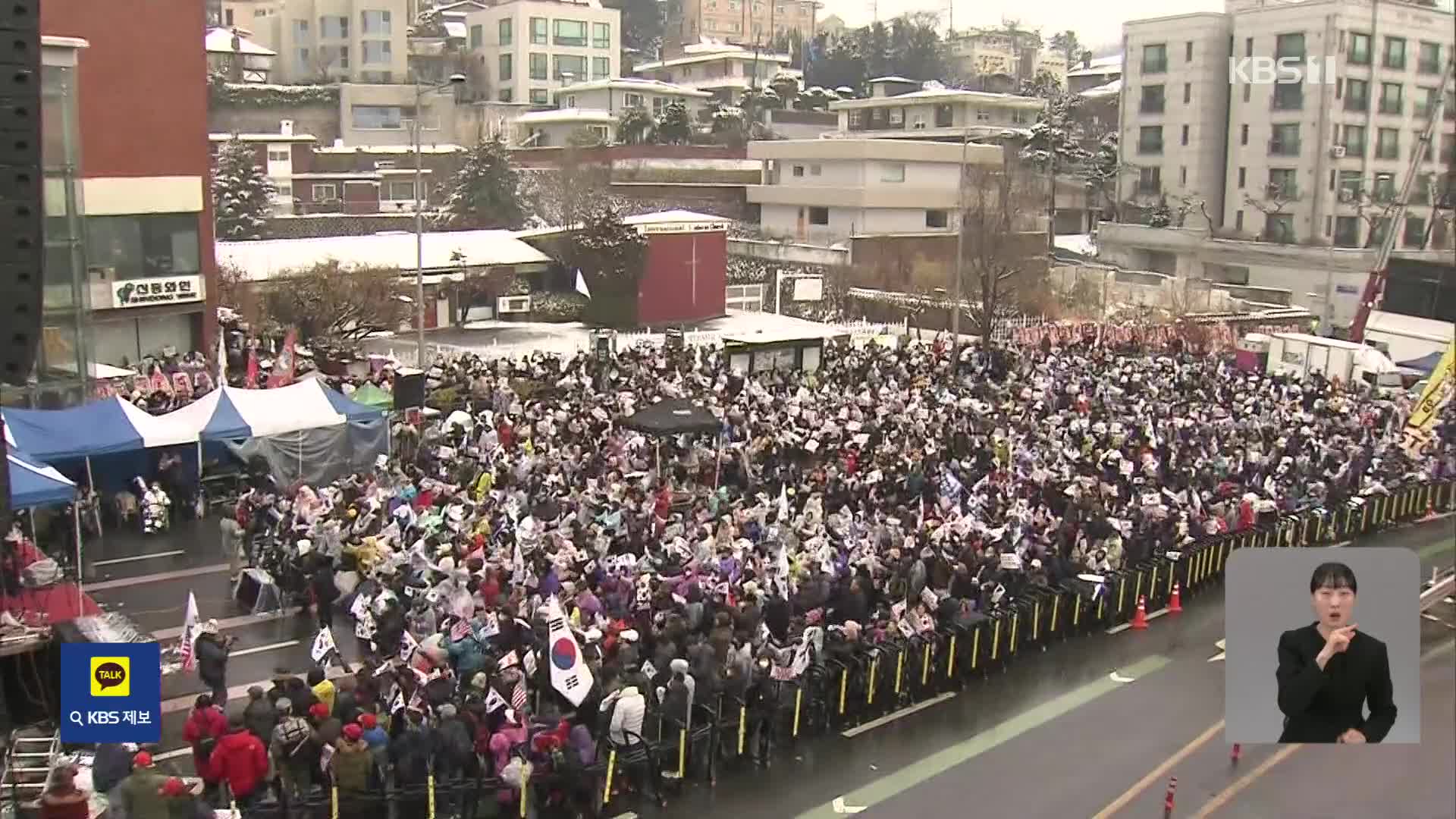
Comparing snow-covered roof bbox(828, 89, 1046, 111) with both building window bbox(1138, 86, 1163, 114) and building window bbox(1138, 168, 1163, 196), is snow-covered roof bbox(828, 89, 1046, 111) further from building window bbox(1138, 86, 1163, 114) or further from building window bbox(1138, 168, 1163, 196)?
building window bbox(1138, 86, 1163, 114)

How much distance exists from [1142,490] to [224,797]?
12380 mm

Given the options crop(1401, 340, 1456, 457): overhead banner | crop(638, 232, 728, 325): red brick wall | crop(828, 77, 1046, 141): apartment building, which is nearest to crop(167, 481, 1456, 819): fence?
crop(1401, 340, 1456, 457): overhead banner

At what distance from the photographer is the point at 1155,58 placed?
1423 inches

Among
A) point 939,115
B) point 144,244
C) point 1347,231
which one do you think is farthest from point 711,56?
point 1347,231

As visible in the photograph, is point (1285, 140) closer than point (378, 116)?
Yes

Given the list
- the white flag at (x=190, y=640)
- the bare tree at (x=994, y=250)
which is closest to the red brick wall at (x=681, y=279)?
the bare tree at (x=994, y=250)

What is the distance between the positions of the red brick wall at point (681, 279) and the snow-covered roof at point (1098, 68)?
133 feet

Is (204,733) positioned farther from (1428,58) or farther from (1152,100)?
(1152,100)

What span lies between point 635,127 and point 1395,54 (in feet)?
168

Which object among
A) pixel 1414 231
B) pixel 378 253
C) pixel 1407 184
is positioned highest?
pixel 1407 184

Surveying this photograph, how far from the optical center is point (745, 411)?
23.0m

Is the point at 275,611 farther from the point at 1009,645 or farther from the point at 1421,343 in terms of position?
the point at 1421,343

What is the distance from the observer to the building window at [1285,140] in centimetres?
2788

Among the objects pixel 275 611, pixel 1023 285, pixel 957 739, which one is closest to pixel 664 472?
pixel 275 611
